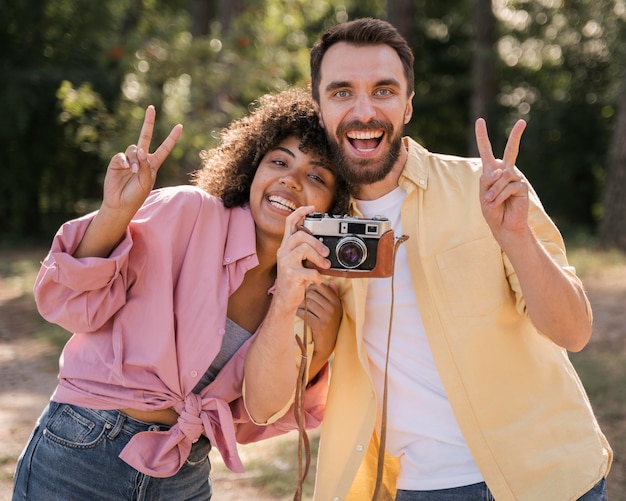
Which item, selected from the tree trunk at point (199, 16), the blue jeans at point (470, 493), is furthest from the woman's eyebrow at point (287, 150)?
the tree trunk at point (199, 16)

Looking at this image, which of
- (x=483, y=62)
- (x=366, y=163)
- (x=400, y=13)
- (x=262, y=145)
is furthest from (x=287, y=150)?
(x=483, y=62)

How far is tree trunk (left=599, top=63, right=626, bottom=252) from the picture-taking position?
1157cm

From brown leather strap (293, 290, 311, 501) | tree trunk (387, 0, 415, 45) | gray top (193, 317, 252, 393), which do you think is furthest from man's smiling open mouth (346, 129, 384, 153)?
tree trunk (387, 0, 415, 45)

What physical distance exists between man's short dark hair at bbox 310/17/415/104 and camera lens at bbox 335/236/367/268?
25.3 inches

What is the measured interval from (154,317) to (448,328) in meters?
0.90

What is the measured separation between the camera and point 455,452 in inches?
92.2

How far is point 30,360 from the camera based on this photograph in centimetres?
704

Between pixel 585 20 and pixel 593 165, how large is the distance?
9.73 feet

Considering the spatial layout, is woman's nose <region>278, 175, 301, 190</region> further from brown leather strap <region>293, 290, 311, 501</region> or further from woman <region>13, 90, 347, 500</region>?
brown leather strap <region>293, 290, 311, 501</region>

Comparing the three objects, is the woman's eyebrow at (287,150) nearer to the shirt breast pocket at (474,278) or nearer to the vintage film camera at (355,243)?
the vintage film camera at (355,243)

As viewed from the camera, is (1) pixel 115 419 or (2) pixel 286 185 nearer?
(1) pixel 115 419

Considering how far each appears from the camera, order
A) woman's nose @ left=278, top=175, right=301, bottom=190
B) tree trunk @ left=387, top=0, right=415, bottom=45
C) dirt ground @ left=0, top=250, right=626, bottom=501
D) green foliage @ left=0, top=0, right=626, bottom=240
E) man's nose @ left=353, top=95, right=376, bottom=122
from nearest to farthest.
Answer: man's nose @ left=353, top=95, right=376, bottom=122, woman's nose @ left=278, top=175, right=301, bottom=190, dirt ground @ left=0, top=250, right=626, bottom=501, green foliage @ left=0, top=0, right=626, bottom=240, tree trunk @ left=387, top=0, right=415, bottom=45

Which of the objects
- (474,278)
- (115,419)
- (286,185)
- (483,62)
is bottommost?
(115,419)

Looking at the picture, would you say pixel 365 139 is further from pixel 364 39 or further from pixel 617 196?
pixel 617 196
